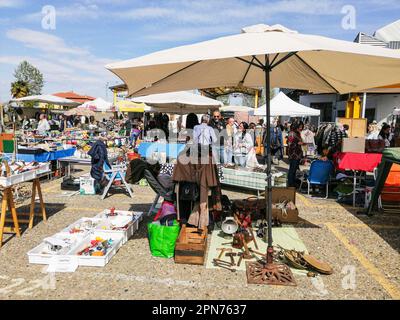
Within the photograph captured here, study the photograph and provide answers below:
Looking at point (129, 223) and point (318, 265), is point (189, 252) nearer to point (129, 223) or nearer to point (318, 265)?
point (129, 223)

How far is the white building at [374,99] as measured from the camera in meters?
21.7

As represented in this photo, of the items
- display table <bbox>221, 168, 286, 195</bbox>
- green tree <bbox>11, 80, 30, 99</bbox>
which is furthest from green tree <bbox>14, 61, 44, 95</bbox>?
display table <bbox>221, 168, 286, 195</bbox>

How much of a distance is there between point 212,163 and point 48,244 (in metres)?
2.79

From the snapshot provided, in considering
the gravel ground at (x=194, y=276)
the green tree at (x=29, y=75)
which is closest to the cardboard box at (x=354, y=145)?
the gravel ground at (x=194, y=276)

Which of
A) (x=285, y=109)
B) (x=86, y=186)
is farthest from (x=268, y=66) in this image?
(x=285, y=109)

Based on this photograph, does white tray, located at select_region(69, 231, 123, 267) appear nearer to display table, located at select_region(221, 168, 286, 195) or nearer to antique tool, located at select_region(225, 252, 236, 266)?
antique tool, located at select_region(225, 252, 236, 266)

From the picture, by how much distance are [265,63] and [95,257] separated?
3496 millimetres

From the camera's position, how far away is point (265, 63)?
4.23 metres

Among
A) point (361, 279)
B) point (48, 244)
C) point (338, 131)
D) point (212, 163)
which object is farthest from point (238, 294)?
point (338, 131)

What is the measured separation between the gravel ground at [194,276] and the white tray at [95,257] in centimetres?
9

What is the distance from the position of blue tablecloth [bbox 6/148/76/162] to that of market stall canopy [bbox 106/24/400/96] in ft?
20.4

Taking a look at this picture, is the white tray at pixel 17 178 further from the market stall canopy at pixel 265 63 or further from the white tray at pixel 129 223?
the market stall canopy at pixel 265 63

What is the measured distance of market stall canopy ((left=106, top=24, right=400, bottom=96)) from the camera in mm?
3041

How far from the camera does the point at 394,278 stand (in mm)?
4133
